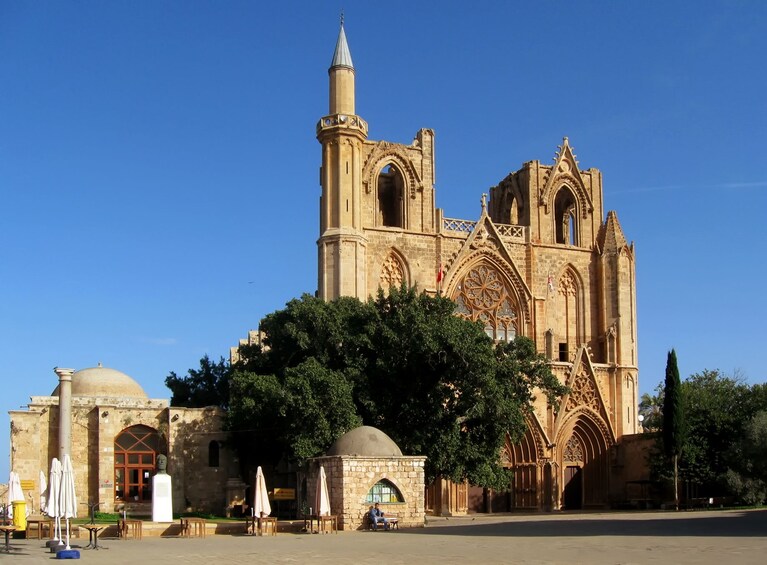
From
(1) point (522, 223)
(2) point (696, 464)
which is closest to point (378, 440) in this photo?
(2) point (696, 464)

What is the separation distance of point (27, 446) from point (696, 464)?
2696cm

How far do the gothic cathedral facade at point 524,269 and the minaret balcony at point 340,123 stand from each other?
0.19ft

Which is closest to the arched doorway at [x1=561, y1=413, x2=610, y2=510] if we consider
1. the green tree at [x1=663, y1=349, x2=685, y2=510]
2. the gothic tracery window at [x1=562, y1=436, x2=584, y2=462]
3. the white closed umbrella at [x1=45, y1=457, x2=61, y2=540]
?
the gothic tracery window at [x1=562, y1=436, x2=584, y2=462]

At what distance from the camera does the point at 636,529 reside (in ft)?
88.8

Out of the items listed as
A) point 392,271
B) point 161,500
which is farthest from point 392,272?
point 161,500

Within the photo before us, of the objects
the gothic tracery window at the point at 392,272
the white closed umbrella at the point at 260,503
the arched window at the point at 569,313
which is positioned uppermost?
the gothic tracery window at the point at 392,272

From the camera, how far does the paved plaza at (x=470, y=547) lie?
1881 cm

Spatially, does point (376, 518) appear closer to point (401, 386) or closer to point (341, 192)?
point (401, 386)

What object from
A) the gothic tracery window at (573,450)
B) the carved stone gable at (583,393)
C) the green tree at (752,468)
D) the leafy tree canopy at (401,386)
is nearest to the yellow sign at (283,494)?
the leafy tree canopy at (401,386)

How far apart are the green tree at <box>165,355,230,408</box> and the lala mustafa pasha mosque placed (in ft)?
29.1

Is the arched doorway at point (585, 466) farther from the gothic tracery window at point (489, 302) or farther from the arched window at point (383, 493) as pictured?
the arched window at point (383, 493)

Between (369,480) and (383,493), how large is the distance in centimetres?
63

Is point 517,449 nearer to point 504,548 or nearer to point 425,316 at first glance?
point 425,316

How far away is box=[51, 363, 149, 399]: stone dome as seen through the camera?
47.5 metres
